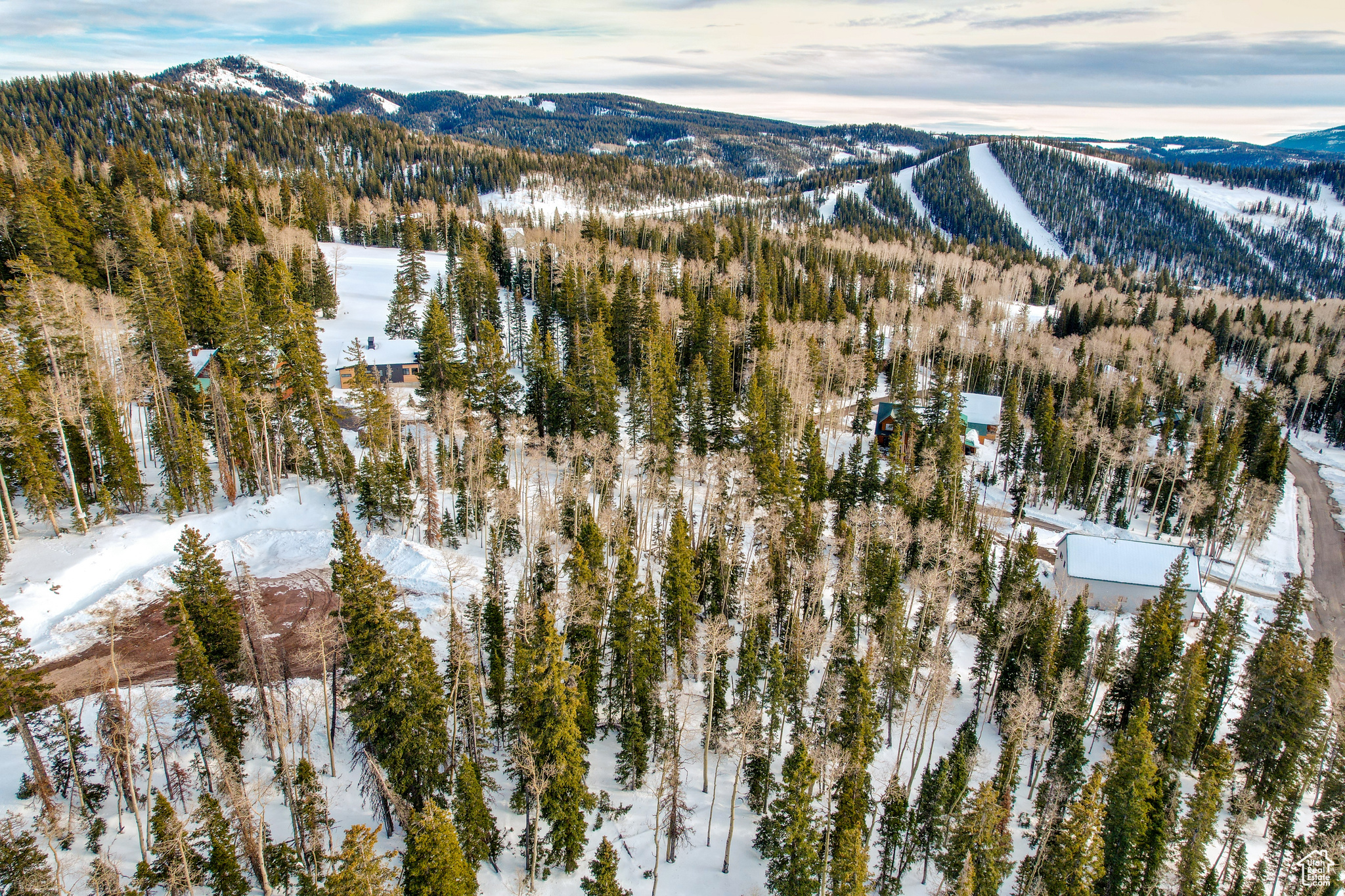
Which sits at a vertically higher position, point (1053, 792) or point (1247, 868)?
point (1053, 792)

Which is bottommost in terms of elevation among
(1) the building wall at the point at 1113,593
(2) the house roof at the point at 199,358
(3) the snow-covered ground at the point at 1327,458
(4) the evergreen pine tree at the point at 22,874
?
(3) the snow-covered ground at the point at 1327,458

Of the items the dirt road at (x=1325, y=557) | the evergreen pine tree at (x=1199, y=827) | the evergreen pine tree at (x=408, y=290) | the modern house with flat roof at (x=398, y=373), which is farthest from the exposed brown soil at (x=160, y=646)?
the dirt road at (x=1325, y=557)

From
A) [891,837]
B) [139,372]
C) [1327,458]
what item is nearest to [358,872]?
[891,837]

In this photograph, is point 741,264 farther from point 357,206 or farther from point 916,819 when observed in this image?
point 916,819

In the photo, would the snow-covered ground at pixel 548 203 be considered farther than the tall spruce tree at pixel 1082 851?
Yes

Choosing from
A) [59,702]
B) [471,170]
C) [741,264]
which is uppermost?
[471,170]

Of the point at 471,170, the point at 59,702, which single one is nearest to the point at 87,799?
the point at 59,702

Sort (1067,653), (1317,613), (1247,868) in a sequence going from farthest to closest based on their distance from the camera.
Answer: (1317,613)
(1067,653)
(1247,868)

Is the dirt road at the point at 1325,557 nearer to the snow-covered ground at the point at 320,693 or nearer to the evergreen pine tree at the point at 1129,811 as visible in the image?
the snow-covered ground at the point at 320,693
